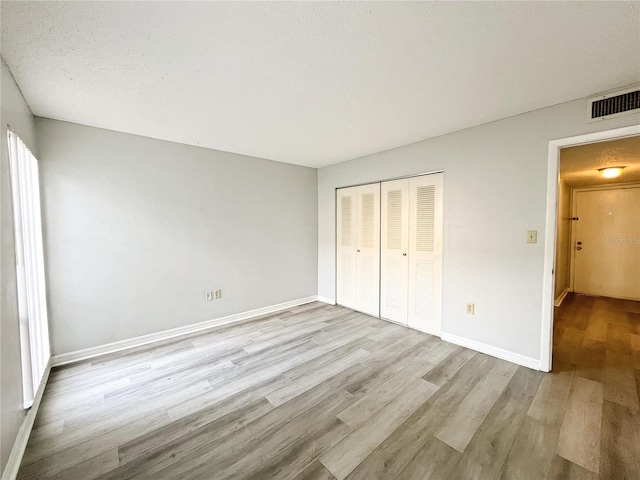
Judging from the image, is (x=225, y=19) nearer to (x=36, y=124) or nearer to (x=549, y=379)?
(x=36, y=124)

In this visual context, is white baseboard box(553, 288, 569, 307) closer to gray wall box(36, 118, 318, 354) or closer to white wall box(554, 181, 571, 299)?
white wall box(554, 181, 571, 299)

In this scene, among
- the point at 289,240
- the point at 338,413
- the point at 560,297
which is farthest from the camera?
the point at 560,297

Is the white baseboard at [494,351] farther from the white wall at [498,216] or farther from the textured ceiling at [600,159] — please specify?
the textured ceiling at [600,159]

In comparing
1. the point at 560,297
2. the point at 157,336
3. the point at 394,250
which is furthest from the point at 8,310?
the point at 560,297

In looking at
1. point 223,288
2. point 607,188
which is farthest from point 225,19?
point 607,188

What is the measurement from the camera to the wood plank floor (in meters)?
1.43

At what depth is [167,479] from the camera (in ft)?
4.44

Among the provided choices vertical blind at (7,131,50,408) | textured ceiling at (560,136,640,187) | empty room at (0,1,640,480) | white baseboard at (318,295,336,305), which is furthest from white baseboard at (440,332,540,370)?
vertical blind at (7,131,50,408)

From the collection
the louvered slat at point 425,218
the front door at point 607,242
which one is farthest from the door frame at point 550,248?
the front door at point 607,242

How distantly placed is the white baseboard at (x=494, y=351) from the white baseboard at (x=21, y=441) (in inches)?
138

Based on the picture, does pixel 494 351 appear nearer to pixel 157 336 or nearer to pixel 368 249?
pixel 368 249

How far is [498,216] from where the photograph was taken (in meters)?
2.58

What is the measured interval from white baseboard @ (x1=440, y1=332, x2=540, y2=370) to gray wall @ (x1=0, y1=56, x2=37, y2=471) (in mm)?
3532

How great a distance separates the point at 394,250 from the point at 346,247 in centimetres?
93
